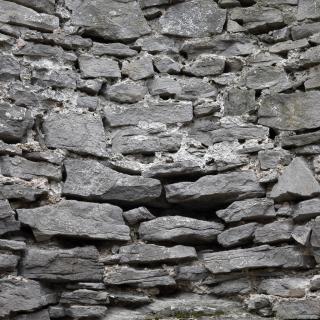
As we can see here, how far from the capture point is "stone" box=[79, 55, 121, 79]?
4.13m

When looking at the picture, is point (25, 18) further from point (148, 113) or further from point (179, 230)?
point (179, 230)

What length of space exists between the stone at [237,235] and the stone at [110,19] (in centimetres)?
141

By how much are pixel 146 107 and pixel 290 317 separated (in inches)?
57.7

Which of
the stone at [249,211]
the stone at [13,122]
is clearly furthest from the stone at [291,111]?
the stone at [13,122]

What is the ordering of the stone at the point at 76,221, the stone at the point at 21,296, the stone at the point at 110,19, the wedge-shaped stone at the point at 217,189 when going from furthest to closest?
1. the stone at the point at 110,19
2. the wedge-shaped stone at the point at 217,189
3. the stone at the point at 76,221
4. the stone at the point at 21,296

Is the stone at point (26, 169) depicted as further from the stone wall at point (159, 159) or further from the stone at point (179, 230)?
the stone at point (179, 230)

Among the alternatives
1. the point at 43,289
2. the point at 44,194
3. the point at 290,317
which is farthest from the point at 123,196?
the point at 290,317

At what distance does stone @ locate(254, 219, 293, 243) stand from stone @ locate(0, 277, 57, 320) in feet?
3.60

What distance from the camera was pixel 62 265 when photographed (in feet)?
11.4

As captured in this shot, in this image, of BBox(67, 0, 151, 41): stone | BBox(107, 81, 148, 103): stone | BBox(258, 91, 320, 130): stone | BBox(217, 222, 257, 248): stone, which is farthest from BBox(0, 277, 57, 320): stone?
BBox(67, 0, 151, 41): stone

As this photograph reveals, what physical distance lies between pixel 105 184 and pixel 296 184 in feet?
3.38

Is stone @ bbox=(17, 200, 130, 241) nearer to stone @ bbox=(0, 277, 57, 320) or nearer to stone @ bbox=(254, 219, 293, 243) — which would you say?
stone @ bbox=(0, 277, 57, 320)

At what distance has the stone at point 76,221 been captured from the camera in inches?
140

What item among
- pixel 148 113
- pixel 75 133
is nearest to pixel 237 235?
pixel 148 113
